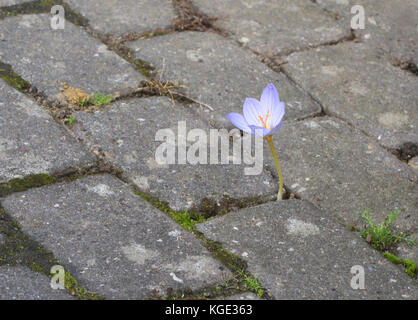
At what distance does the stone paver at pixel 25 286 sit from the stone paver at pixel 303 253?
0.51 m

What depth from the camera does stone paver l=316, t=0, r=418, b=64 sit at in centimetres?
314

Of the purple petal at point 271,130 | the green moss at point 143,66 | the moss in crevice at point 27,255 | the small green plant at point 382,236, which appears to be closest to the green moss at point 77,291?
the moss in crevice at point 27,255

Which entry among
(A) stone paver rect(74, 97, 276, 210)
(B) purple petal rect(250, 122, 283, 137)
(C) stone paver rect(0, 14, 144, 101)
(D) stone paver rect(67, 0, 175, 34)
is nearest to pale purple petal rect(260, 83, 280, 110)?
(B) purple petal rect(250, 122, 283, 137)

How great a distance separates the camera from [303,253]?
1926 millimetres

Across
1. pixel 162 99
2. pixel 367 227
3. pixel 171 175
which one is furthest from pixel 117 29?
pixel 367 227

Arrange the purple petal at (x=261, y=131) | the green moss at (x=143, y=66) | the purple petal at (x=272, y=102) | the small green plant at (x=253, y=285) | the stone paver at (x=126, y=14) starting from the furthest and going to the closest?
the stone paver at (x=126, y=14), the green moss at (x=143, y=66), the purple petal at (x=272, y=102), the purple petal at (x=261, y=131), the small green plant at (x=253, y=285)

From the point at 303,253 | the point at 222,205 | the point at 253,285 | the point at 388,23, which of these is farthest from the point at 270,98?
the point at 388,23

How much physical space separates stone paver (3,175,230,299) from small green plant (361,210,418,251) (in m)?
0.51

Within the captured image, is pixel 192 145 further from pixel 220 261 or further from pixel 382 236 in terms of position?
pixel 382 236

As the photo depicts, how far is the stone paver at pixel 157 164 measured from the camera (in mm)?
2152

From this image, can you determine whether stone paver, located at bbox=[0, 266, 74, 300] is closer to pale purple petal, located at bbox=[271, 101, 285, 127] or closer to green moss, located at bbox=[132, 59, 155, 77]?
pale purple petal, located at bbox=[271, 101, 285, 127]

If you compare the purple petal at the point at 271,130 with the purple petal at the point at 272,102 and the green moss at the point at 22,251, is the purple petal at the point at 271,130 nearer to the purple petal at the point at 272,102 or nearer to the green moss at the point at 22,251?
the purple petal at the point at 272,102
